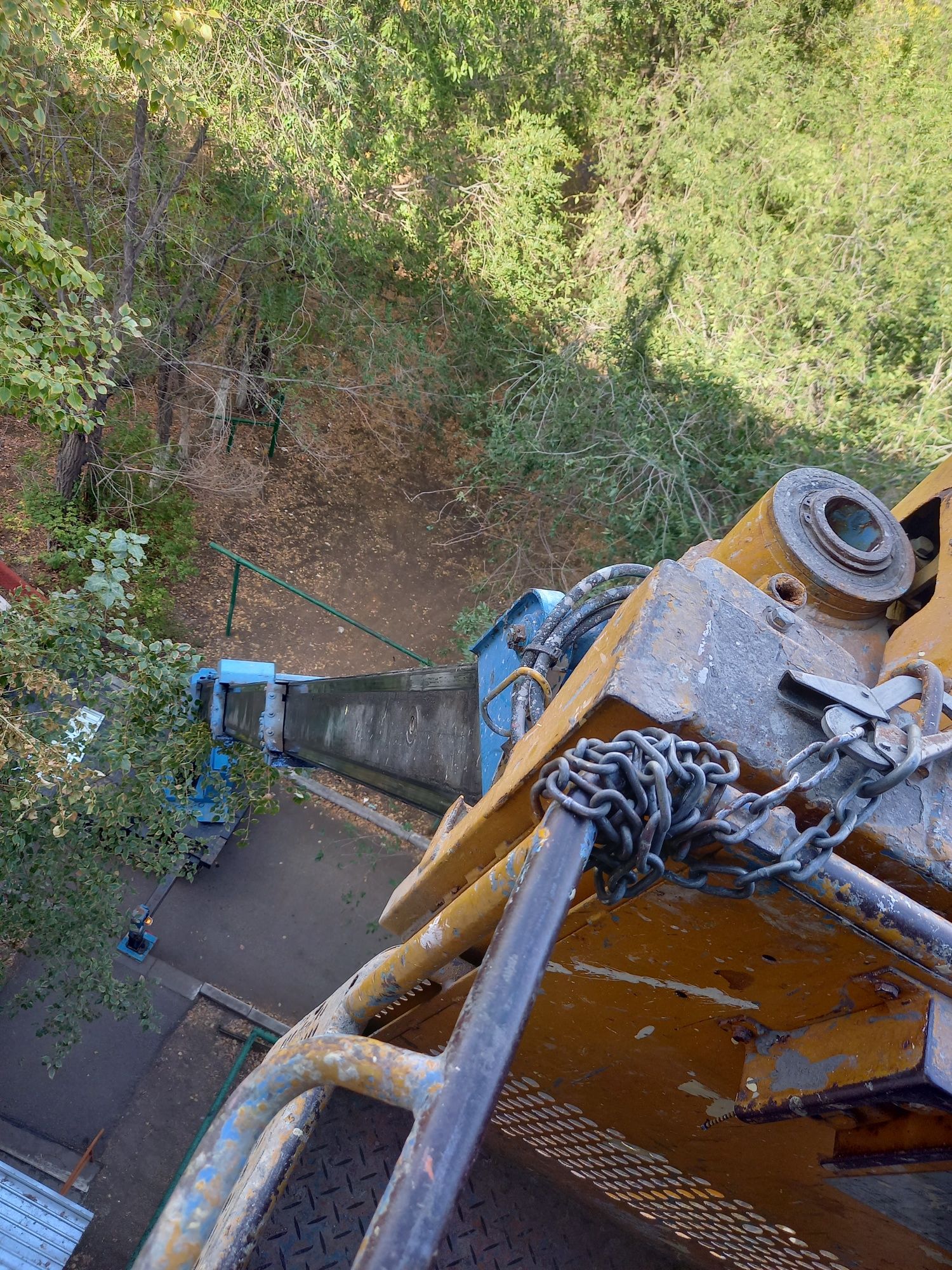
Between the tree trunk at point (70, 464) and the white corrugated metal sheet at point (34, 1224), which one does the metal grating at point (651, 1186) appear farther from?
the tree trunk at point (70, 464)

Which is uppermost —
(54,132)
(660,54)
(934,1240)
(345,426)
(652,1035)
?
(660,54)

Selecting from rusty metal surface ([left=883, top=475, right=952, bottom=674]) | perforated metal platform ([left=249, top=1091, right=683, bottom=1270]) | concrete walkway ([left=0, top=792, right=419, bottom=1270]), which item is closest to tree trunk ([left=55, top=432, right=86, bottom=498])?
concrete walkway ([left=0, top=792, right=419, bottom=1270])

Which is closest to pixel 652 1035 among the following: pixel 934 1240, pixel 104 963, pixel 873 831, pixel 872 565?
pixel 934 1240

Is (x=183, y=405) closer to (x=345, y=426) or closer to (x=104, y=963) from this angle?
(x=345, y=426)

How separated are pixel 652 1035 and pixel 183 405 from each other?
10.4 metres

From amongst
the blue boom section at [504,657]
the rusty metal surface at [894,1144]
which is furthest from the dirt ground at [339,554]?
the rusty metal surface at [894,1144]

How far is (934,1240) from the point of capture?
1.57 meters

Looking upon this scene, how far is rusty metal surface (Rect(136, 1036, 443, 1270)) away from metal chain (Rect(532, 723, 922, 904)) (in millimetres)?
386

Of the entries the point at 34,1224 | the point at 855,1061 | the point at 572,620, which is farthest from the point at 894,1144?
the point at 34,1224

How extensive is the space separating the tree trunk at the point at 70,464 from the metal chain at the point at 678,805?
9.92 meters

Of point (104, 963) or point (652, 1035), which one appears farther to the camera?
point (104, 963)

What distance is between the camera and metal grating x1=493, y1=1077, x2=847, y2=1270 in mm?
2158

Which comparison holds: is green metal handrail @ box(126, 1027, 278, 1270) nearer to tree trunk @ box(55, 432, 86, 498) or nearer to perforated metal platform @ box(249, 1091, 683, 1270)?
perforated metal platform @ box(249, 1091, 683, 1270)

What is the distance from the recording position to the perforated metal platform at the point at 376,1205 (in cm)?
248
